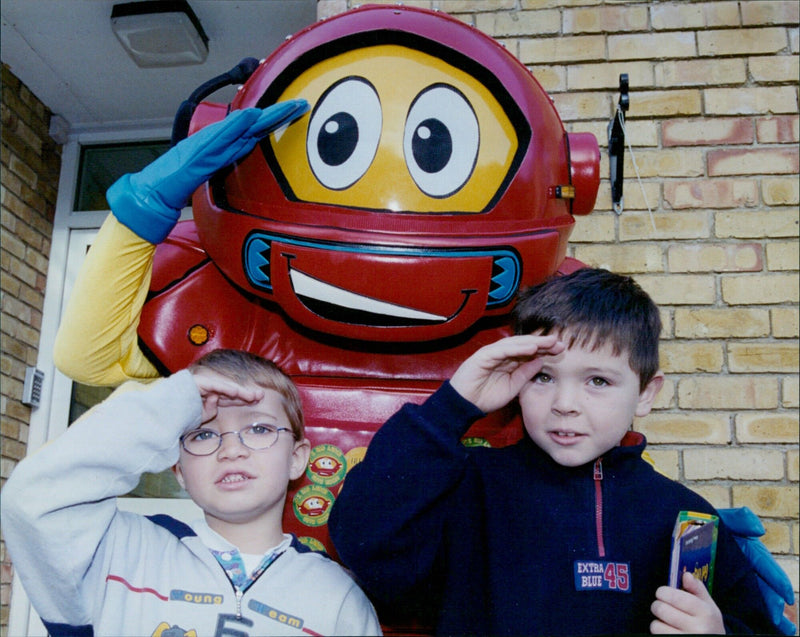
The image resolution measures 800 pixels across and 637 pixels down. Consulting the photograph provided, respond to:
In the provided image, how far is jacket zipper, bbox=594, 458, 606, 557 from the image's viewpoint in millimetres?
1017

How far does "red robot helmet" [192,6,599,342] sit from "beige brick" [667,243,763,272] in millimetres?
883

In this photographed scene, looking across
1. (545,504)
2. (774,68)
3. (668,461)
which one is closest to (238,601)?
(545,504)

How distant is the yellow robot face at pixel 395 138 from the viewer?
112cm

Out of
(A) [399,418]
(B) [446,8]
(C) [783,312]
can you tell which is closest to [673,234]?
(C) [783,312]

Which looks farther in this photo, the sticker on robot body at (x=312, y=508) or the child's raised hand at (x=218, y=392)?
the sticker on robot body at (x=312, y=508)

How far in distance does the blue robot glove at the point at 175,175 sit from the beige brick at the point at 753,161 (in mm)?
1293

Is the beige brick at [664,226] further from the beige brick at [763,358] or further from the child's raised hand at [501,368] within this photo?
the child's raised hand at [501,368]

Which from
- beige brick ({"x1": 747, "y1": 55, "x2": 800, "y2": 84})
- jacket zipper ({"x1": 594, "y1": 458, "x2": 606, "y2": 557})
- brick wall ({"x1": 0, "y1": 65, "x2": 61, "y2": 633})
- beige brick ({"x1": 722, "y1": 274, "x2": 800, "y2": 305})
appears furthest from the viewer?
brick wall ({"x1": 0, "y1": 65, "x2": 61, "y2": 633})

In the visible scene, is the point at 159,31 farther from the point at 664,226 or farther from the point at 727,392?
the point at 727,392

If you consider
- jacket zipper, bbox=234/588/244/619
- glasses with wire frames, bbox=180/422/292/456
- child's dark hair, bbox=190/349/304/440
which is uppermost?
child's dark hair, bbox=190/349/304/440

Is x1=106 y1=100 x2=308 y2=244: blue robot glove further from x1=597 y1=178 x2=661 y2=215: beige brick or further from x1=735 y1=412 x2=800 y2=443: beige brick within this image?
x1=735 y1=412 x2=800 y2=443: beige brick

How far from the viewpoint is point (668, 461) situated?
1901 mm

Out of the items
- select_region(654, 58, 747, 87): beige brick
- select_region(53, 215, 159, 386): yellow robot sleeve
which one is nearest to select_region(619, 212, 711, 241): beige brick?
select_region(654, 58, 747, 87): beige brick

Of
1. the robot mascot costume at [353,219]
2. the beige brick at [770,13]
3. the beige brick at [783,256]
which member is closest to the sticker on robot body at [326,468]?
the robot mascot costume at [353,219]
